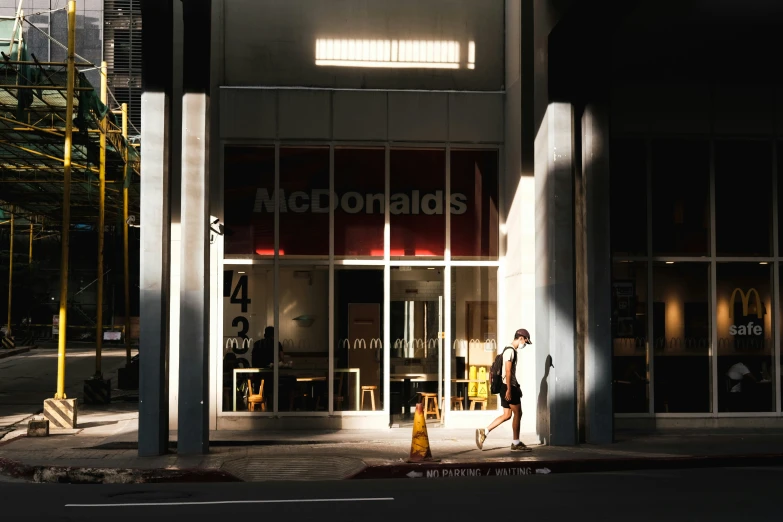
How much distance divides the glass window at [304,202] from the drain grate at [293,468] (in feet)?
17.4

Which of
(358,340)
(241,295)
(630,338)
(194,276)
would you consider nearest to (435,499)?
(194,276)

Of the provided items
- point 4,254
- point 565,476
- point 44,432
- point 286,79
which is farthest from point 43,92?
point 4,254

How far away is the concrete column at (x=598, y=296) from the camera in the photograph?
15.6m

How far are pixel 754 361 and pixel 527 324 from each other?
14.2ft

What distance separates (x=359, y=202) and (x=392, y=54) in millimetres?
2833

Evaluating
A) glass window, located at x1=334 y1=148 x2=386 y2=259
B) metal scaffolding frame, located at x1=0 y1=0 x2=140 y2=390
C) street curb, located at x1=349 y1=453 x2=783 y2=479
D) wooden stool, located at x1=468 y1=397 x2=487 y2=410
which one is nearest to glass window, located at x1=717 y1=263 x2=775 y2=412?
street curb, located at x1=349 y1=453 x2=783 y2=479

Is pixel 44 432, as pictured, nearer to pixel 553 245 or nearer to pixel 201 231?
pixel 201 231

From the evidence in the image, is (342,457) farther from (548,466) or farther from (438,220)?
(438,220)

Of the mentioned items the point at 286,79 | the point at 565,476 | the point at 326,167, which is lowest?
→ the point at 565,476

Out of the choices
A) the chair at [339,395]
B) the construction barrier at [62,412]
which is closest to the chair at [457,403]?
the chair at [339,395]

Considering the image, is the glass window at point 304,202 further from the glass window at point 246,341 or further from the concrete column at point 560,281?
the concrete column at point 560,281

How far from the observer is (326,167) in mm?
18344

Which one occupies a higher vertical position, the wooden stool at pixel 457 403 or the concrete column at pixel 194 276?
the concrete column at pixel 194 276

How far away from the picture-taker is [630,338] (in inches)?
709
